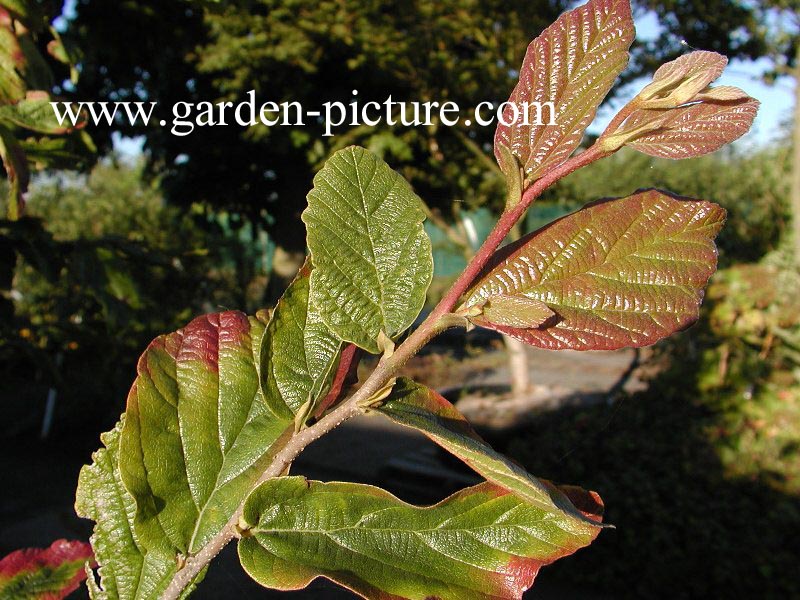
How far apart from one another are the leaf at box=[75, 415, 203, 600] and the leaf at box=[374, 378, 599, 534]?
0.53 ft

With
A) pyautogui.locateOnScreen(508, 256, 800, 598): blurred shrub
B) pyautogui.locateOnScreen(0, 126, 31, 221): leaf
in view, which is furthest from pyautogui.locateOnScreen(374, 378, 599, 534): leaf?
pyautogui.locateOnScreen(508, 256, 800, 598): blurred shrub

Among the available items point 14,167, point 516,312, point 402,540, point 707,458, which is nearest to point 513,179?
point 516,312

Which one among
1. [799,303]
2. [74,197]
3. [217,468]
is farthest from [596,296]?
[74,197]

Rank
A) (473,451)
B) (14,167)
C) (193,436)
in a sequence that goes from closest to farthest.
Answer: (473,451), (193,436), (14,167)

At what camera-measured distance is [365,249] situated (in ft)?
1.24

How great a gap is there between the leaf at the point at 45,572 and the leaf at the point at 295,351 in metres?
0.28

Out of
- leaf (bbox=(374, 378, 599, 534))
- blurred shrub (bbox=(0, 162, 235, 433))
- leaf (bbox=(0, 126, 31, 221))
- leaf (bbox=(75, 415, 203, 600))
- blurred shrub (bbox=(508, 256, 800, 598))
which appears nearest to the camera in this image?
leaf (bbox=(374, 378, 599, 534))

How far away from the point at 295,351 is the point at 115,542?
0.16 metres

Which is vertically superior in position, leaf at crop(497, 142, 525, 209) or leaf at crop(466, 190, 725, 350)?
leaf at crop(497, 142, 525, 209)

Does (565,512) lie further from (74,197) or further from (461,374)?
(74,197)

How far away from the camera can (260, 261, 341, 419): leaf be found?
1.30 feet

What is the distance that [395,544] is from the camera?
38 centimetres

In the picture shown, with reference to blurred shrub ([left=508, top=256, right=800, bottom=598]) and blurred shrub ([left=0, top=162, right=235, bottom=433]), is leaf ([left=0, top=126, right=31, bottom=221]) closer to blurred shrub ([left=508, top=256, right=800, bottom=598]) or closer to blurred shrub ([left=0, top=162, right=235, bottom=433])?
blurred shrub ([left=0, top=162, right=235, bottom=433])

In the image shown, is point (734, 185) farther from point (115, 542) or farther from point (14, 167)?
point (115, 542)
